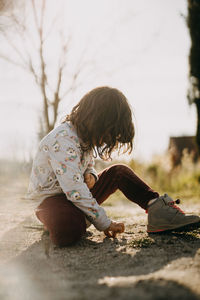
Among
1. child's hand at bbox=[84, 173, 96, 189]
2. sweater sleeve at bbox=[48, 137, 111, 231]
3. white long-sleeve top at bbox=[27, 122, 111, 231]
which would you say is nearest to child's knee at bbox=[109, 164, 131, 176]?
child's hand at bbox=[84, 173, 96, 189]

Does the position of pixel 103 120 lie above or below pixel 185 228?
above

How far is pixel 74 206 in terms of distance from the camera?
5.69 feet

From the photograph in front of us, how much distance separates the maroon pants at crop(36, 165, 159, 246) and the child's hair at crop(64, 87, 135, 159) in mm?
246

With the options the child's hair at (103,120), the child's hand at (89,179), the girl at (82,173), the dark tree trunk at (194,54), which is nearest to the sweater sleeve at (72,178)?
the girl at (82,173)

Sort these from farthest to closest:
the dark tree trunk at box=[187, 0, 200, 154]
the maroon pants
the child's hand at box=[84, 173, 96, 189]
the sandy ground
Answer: the dark tree trunk at box=[187, 0, 200, 154] → the child's hand at box=[84, 173, 96, 189] → the maroon pants → the sandy ground

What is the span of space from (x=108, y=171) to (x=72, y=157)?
1.41 ft

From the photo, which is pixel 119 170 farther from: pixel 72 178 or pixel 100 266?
pixel 100 266

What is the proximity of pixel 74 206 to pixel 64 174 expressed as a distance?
0.23 metres

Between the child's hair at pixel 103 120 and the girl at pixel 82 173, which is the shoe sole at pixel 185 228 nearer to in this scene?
the girl at pixel 82 173

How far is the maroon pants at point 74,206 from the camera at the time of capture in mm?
→ 1637

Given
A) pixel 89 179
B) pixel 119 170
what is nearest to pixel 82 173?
pixel 89 179

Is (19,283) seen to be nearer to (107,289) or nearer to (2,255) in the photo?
(107,289)

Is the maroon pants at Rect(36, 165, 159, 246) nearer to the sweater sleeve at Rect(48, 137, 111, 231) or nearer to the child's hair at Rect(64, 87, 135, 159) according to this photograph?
the sweater sleeve at Rect(48, 137, 111, 231)

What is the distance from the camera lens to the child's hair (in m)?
1.73
